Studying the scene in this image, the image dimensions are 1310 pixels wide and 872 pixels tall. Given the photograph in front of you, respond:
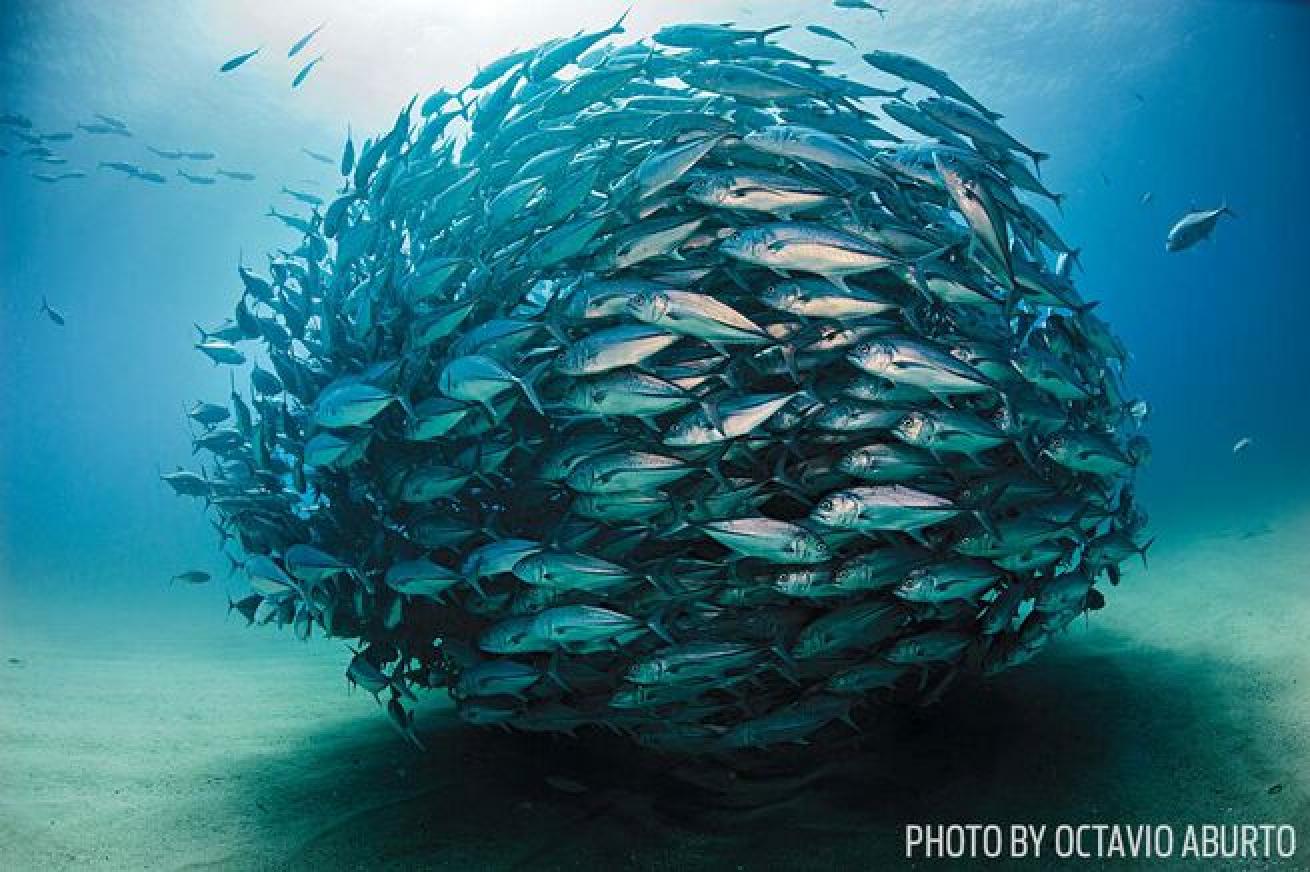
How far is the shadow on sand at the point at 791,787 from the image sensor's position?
381 cm

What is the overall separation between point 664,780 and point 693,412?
2.50m

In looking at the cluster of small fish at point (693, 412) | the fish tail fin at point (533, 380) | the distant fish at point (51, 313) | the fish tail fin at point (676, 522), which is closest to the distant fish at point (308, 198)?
the cluster of small fish at point (693, 412)

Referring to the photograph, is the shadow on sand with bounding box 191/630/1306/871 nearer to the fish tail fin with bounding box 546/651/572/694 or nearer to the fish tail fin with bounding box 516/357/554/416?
the fish tail fin with bounding box 546/651/572/694

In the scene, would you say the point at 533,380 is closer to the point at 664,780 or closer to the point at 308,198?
the point at 664,780

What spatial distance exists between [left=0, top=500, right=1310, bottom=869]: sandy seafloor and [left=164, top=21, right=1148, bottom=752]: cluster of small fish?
17.5 inches

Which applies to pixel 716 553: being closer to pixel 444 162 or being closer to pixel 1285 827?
pixel 1285 827

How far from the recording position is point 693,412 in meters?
3.58

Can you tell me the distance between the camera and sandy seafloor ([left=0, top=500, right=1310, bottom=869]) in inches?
150

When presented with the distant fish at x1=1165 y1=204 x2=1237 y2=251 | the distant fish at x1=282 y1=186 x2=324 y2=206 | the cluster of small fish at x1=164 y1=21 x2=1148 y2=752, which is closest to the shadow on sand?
the cluster of small fish at x1=164 y1=21 x2=1148 y2=752

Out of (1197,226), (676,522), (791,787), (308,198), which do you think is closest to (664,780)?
(791,787)

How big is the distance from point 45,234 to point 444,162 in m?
45.1

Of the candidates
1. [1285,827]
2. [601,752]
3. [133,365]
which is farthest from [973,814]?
[133,365]

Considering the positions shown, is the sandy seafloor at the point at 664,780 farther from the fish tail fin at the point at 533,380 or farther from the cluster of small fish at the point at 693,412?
the fish tail fin at the point at 533,380

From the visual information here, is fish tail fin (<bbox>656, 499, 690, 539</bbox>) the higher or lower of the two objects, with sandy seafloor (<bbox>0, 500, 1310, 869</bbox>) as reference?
higher
